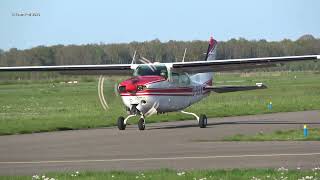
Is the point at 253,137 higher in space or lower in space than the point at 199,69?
lower

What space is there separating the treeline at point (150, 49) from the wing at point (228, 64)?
1809 inches

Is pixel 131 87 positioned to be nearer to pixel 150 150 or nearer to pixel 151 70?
pixel 151 70

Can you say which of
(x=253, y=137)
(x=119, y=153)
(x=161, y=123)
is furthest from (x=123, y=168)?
(x=161, y=123)

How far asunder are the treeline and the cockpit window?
47496 millimetres

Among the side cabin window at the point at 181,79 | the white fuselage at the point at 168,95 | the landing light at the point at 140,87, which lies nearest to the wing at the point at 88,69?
the side cabin window at the point at 181,79

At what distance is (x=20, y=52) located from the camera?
114 metres

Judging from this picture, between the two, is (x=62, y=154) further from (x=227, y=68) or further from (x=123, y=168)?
(x=227, y=68)

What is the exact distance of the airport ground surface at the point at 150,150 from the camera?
16.8 m

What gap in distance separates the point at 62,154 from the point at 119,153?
4.91 feet

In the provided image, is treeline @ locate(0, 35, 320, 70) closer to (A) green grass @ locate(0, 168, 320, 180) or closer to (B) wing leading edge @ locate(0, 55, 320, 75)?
(B) wing leading edge @ locate(0, 55, 320, 75)

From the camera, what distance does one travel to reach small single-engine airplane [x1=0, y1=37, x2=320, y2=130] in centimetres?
2922

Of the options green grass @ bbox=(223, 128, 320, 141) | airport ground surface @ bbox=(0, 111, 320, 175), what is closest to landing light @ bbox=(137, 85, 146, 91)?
airport ground surface @ bbox=(0, 111, 320, 175)

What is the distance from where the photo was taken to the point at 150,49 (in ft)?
257

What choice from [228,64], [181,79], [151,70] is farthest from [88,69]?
[228,64]
